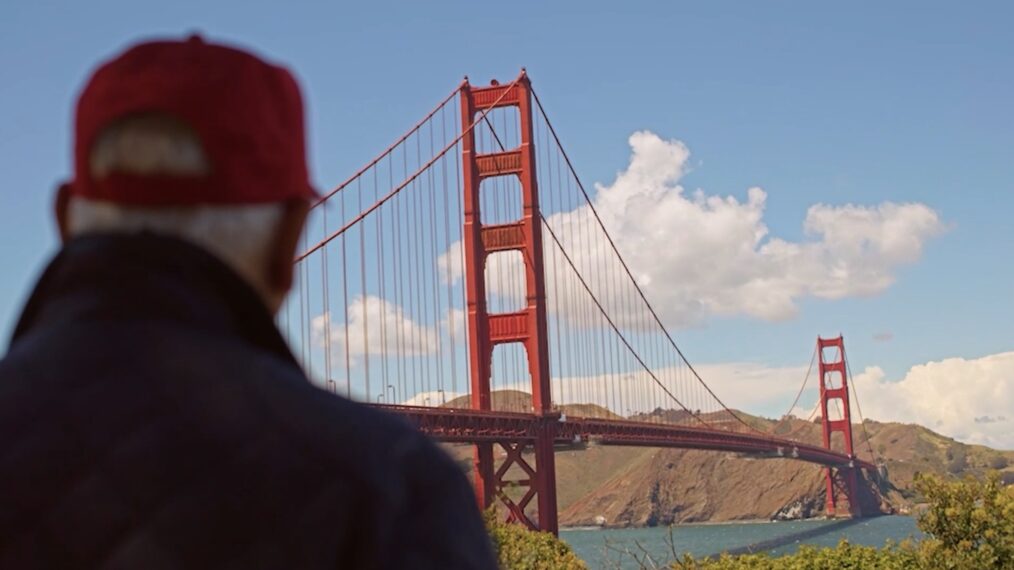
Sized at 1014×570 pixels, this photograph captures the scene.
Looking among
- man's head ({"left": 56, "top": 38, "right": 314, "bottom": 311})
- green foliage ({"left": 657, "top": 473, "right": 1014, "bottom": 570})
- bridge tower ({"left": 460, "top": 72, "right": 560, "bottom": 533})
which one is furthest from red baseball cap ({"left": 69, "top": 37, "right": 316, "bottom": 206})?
bridge tower ({"left": 460, "top": 72, "right": 560, "bottom": 533})

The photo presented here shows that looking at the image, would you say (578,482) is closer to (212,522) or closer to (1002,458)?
(1002,458)

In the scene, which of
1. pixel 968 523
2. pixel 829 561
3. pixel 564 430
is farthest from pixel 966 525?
pixel 564 430

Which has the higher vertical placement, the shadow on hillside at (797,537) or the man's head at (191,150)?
the man's head at (191,150)

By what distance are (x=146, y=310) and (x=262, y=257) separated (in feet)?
0.40

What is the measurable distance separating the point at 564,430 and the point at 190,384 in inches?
1387

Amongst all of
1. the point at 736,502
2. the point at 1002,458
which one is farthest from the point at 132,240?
the point at 1002,458

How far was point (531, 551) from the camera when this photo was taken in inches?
965

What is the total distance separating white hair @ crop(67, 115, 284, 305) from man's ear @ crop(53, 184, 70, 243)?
24mm

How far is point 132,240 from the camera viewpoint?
993 millimetres

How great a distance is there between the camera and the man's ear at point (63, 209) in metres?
1.06

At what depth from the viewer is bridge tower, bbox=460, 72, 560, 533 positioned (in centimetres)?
3391

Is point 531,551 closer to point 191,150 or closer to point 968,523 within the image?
point 968,523

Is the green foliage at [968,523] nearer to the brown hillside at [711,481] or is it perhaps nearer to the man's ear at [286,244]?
the man's ear at [286,244]

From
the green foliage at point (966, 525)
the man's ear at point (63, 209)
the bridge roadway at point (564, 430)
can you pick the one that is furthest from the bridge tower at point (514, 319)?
the man's ear at point (63, 209)
